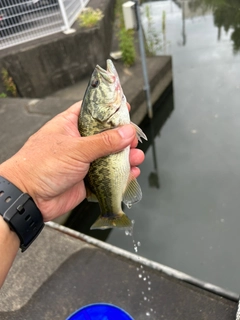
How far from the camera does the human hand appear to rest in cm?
179

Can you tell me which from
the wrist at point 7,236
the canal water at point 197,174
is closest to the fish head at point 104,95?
the wrist at point 7,236

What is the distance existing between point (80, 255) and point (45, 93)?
4.85m

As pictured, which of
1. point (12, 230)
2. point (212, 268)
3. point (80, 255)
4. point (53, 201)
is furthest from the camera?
point (212, 268)

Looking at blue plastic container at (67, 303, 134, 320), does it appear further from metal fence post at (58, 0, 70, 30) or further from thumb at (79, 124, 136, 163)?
metal fence post at (58, 0, 70, 30)

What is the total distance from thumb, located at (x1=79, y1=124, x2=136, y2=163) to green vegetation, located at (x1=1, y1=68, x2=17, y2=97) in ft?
16.8

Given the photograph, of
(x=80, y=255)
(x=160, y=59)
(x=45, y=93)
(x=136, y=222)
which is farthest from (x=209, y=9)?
(x=80, y=255)

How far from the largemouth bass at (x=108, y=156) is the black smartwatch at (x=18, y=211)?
463 mm

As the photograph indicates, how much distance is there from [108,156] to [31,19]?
18.4 ft

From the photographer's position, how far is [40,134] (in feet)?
6.82

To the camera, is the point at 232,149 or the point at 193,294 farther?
the point at 232,149

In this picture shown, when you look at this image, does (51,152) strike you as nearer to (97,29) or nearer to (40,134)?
(40,134)

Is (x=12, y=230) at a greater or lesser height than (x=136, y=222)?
greater

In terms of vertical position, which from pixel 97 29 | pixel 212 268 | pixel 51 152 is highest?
pixel 51 152

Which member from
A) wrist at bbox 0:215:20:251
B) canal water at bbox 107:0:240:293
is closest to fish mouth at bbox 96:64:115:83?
wrist at bbox 0:215:20:251
